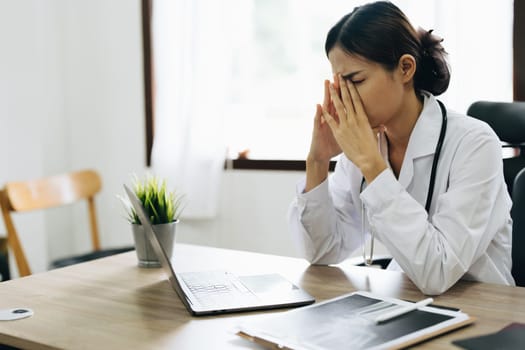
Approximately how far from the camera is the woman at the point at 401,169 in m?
1.23

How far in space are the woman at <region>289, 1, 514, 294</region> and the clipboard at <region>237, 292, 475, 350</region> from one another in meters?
0.19

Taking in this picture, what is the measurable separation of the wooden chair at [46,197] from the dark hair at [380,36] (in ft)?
4.94

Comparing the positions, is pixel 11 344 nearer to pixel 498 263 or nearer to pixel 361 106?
pixel 361 106

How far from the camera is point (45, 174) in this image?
10.4 feet

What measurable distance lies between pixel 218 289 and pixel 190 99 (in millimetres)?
1732

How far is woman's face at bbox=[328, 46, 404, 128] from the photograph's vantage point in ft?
4.56

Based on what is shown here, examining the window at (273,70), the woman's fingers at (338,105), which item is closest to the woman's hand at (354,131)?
the woman's fingers at (338,105)

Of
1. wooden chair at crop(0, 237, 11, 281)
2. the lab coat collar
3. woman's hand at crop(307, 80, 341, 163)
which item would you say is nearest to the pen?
the lab coat collar

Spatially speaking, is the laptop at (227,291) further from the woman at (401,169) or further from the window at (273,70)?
the window at (273,70)

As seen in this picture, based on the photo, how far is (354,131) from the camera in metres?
1.39

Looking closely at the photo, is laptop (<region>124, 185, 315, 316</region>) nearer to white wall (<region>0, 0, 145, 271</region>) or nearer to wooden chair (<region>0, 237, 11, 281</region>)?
wooden chair (<region>0, 237, 11, 281</region>)

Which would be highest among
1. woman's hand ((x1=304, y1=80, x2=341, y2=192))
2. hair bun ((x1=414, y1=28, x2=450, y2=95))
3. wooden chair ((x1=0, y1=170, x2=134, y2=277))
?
hair bun ((x1=414, y1=28, x2=450, y2=95))

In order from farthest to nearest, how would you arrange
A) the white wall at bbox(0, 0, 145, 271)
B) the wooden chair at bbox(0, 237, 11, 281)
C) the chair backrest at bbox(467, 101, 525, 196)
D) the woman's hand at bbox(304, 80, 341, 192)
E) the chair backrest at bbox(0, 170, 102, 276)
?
the white wall at bbox(0, 0, 145, 271) → the wooden chair at bbox(0, 237, 11, 281) → the chair backrest at bbox(0, 170, 102, 276) → the chair backrest at bbox(467, 101, 525, 196) → the woman's hand at bbox(304, 80, 341, 192)

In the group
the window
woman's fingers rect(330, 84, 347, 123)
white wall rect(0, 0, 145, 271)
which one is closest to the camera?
woman's fingers rect(330, 84, 347, 123)
